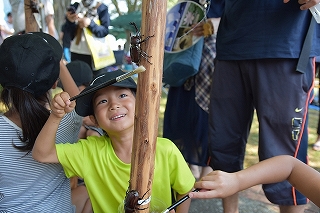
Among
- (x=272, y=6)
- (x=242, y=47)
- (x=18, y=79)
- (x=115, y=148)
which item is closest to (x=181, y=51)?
(x=242, y=47)

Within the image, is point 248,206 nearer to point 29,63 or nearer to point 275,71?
point 275,71

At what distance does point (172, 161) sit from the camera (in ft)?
4.39

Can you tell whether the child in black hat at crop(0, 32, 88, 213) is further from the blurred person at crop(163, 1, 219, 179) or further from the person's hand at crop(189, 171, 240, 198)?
the blurred person at crop(163, 1, 219, 179)

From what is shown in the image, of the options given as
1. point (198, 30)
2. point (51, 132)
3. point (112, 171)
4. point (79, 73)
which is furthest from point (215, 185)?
point (79, 73)

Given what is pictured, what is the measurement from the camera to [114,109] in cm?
131

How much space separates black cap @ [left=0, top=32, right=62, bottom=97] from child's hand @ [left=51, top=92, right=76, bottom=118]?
0.21 meters

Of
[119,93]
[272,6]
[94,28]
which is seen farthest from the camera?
[94,28]

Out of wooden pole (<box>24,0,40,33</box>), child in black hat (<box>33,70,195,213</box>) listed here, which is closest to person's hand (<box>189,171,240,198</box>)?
child in black hat (<box>33,70,195,213</box>)

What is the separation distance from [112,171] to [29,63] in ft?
1.75

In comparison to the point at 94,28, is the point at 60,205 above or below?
below

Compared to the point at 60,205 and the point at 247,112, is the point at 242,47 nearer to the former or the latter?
the point at 247,112

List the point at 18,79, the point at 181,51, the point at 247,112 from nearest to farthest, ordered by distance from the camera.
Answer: the point at 18,79 < the point at 247,112 < the point at 181,51

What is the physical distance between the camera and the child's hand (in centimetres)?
110

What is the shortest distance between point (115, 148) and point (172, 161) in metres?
0.25
